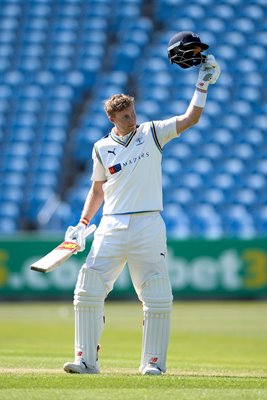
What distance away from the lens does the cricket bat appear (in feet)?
22.1

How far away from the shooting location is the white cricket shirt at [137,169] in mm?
6938

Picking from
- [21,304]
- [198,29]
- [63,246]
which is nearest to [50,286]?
[21,304]

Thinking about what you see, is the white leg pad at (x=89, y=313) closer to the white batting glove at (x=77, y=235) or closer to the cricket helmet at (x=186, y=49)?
the white batting glove at (x=77, y=235)

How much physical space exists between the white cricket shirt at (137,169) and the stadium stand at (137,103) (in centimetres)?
1228

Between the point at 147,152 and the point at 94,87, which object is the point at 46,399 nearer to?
the point at 147,152

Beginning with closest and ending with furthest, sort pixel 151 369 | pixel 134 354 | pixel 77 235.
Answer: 1. pixel 151 369
2. pixel 77 235
3. pixel 134 354

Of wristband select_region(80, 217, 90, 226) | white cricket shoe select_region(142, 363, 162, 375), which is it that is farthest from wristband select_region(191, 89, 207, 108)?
white cricket shoe select_region(142, 363, 162, 375)

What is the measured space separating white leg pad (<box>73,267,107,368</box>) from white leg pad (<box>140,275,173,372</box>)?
0.33 m

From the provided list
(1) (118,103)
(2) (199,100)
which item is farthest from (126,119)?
(2) (199,100)

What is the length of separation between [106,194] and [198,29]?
54.1 feet

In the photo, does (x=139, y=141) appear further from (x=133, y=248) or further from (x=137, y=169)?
(x=133, y=248)

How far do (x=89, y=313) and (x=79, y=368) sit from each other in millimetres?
380

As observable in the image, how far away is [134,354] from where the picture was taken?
1020 cm

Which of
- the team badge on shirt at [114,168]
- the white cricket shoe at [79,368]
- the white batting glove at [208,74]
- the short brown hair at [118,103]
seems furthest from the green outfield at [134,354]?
the white batting glove at [208,74]
